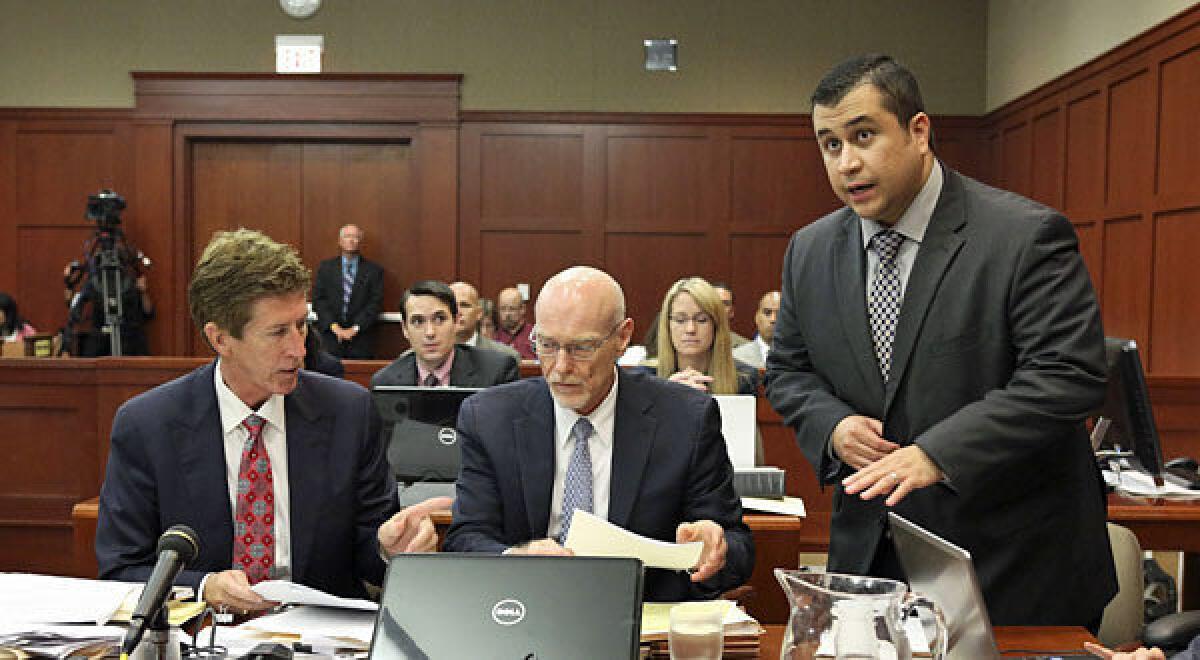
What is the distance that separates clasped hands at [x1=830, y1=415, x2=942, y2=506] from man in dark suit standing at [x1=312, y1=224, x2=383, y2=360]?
7.57 meters

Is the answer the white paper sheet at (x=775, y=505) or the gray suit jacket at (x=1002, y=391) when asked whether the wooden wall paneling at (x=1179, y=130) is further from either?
the gray suit jacket at (x=1002, y=391)

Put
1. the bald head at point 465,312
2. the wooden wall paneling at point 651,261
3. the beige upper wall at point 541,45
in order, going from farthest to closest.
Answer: the wooden wall paneling at point 651,261 → the beige upper wall at point 541,45 → the bald head at point 465,312

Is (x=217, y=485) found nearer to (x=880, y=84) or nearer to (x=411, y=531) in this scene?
(x=411, y=531)

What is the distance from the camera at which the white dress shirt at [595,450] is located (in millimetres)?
2320

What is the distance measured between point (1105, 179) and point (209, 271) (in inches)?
251

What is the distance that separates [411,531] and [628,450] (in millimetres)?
468

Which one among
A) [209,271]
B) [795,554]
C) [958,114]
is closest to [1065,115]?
[958,114]

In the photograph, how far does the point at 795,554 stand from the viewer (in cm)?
336

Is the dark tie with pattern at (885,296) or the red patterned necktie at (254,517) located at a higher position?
the dark tie with pattern at (885,296)

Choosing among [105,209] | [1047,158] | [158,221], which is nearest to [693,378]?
[1047,158]

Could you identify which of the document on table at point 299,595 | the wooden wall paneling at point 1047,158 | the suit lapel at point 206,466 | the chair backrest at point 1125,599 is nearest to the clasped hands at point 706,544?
the document on table at point 299,595

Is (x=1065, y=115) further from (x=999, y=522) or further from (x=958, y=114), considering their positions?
(x=999, y=522)

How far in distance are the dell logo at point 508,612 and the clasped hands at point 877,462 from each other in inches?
22.4

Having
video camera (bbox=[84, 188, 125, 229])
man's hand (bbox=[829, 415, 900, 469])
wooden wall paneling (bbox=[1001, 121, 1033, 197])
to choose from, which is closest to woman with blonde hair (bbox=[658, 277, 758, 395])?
man's hand (bbox=[829, 415, 900, 469])
